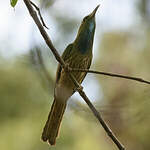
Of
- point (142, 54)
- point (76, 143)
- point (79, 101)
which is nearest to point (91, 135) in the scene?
point (76, 143)

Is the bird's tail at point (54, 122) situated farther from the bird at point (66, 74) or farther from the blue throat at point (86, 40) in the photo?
the blue throat at point (86, 40)

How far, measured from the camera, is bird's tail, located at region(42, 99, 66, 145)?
11.7 feet

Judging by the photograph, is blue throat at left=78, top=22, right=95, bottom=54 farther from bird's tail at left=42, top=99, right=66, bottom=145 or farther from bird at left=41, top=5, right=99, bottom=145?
bird's tail at left=42, top=99, right=66, bottom=145

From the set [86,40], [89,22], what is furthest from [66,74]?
[89,22]

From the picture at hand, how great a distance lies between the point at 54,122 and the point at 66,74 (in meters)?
0.34

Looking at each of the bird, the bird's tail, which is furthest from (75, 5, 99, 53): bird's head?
the bird's tail

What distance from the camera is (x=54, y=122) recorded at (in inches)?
145

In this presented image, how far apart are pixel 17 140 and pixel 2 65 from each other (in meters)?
1.29

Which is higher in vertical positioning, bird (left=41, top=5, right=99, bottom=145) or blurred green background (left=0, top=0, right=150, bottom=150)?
bird (left=41, top=5, right=99, bottom=145)

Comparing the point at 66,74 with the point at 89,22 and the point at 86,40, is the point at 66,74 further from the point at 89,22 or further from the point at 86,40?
the point at 89,22

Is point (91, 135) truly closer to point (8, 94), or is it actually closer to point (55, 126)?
point (8, 94)

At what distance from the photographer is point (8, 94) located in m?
6.83

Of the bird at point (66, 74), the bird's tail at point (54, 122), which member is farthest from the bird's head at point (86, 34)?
the bird's tail at point (54, 122)

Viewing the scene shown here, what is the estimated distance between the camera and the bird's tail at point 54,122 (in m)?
3.58
